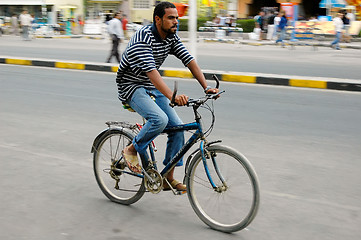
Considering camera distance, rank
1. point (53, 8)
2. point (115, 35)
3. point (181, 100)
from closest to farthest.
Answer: point (181, 100)
point (115, 35)
point (53, 8)

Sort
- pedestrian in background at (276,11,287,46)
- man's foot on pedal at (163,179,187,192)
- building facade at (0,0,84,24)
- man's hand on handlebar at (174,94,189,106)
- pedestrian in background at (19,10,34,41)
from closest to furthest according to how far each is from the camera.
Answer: man's hand on handlebar at (174,94,189,106)
man's foot on pedal at (163,179,187,192)
pedestrian in background at (276,11,287,46)
pedestrian in background at (19,10,34,41)
building facade at (0,0,84,24)

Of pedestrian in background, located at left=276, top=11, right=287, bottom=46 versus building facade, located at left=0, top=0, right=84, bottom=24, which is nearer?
pedestrian in background, located at left=276, top=11, right=287, bottom=46

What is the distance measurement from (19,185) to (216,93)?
2083mm

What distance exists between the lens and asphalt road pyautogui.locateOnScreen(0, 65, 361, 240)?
3.42 metres

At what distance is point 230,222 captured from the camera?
11.0 feet

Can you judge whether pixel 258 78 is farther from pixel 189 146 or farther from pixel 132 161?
pixel 189 146

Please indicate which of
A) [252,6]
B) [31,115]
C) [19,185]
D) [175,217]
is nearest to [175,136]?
[175,217]

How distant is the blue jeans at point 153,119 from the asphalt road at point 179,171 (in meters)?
0.52

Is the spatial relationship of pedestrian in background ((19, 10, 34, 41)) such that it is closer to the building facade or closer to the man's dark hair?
the building facade

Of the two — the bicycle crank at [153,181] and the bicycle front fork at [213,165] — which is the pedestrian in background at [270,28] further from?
the bicycle front fork at [213,165]

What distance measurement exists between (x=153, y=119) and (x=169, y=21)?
26.8 inches

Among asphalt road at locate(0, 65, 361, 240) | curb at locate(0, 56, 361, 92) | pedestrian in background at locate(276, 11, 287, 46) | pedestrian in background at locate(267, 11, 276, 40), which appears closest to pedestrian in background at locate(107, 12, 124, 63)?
curb at locate(0, 56, 361, 92)

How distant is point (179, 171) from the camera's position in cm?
418

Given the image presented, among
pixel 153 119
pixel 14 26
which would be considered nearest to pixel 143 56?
pixel 153 119
